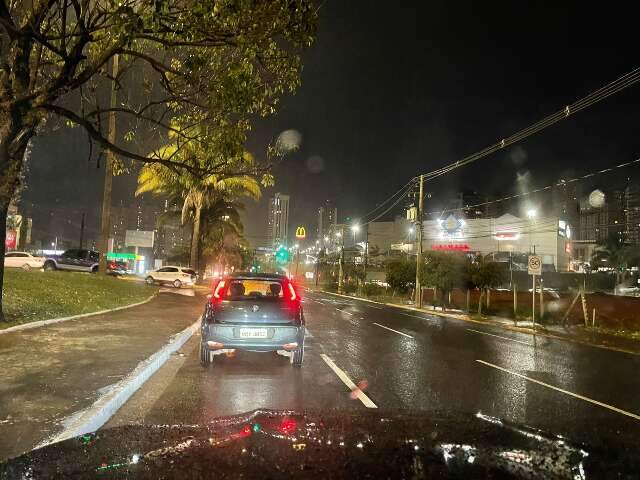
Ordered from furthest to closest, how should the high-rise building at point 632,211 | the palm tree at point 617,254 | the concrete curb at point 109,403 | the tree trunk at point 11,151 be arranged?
the high-rise building at point 632,211 < the palm tree at point 617,254 < the tree trunk at point 11,151 < the concrete curb at point 109,403

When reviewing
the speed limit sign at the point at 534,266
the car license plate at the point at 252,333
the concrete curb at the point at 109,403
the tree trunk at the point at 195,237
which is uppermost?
the tree trunk at the point at 195,237

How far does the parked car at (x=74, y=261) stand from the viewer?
3944 centimetres

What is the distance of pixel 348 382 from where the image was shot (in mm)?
8766

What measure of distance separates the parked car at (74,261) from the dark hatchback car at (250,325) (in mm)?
32849

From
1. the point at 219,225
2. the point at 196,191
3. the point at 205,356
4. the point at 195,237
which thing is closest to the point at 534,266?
the point at 205,356

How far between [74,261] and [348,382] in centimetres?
3690

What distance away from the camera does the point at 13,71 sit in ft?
33.9

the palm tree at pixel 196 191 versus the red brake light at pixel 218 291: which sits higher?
the palm tree at pixel 196 191

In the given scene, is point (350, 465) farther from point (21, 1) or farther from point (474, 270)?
point (474, 270)

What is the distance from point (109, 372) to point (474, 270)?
2977 centimetres

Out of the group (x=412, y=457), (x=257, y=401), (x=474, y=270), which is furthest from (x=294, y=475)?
(x=474, y=270)

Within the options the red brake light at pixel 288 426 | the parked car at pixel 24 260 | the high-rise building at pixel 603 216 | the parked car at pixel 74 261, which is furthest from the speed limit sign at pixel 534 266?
the high-rise building at pixel 603 216

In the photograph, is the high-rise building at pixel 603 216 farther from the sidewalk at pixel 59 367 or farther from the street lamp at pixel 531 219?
the sidewalk at pixel 59 367

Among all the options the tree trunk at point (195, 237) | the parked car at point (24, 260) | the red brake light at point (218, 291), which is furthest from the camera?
the parked car at point (24, 260)
